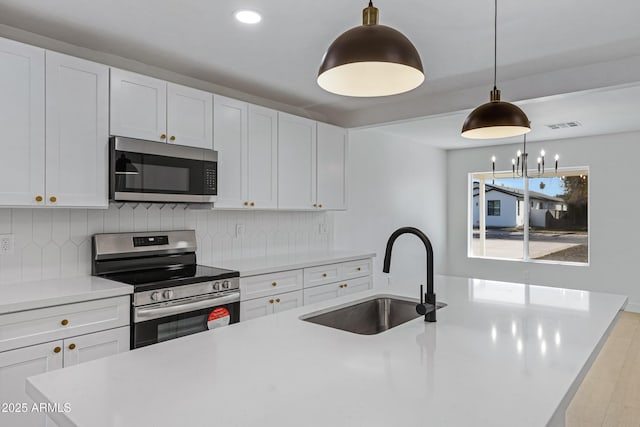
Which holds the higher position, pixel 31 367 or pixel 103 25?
pixel 103 25

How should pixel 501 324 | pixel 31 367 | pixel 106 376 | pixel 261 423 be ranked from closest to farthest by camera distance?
pixel 261 423
pixel 106 376
pixel 501 324
pixel 31 367

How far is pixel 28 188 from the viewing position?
2.26 m

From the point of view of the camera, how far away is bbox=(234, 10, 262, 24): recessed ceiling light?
2.34 m

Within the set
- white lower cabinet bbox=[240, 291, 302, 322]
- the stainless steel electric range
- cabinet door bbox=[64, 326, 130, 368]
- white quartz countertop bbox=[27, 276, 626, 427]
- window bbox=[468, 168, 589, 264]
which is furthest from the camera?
window bbox=[468, 168, 589, 264]

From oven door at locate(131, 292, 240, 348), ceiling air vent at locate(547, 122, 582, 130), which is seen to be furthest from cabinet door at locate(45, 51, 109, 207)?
ceiling air vent at locate(547, 122, 582, 130)

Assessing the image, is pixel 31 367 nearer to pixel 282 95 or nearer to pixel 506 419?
pixel 506 419

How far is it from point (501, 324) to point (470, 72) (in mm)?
2306

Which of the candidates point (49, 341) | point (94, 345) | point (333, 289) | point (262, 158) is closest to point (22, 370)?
point (49, 341)

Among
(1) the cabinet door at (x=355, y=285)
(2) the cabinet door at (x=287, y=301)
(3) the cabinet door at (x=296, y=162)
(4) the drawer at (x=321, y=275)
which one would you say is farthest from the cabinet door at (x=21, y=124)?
(1) the cabinet door at (x=355, y=285)

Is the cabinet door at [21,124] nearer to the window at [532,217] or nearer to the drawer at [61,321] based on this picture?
the drawer at [61,321]

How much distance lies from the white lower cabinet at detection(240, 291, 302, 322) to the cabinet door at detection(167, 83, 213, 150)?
1198 mm

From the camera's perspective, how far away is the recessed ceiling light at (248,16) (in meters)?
2.34

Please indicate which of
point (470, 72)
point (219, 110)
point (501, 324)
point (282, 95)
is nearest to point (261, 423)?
point (501, 324)

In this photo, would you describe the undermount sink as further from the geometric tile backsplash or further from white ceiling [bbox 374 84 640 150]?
white ceiling [bbox 374 84 640 150]
